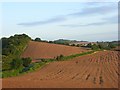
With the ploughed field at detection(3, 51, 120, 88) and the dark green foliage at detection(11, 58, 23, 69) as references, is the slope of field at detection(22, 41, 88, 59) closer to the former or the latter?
the dark green foliage at detection(11, 58, 23, 69)

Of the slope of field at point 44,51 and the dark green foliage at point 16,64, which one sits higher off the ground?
the slope of field at point 44,51

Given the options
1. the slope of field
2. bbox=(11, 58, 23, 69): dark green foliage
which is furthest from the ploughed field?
the slope of field

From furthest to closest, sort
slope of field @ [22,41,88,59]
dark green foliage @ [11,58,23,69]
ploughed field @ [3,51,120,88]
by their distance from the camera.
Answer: slope of field @ [22,41,88,59], dark green foliage @ [11,58,23,69], ploughed field @ [3,51,120,88]

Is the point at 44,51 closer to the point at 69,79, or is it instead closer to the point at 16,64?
the point at 16,64

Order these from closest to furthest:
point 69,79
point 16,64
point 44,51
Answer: point 69,79 → point 16,64 → point 44,51

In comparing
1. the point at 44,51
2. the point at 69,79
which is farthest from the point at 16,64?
the point at 44,51

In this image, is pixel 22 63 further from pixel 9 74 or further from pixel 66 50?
pixel 66 50

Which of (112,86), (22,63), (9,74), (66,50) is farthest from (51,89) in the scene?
(66,50)

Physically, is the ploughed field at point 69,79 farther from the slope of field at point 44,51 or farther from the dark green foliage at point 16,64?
the slope of field at point 44,51

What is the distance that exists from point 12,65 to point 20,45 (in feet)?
80.8

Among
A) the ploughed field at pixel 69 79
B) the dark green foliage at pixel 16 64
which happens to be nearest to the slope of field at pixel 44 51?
the dark green foliage at pixel 16 64

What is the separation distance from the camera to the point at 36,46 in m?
73.6

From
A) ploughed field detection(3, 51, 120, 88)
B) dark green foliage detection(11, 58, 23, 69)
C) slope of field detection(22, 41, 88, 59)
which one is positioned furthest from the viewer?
slope of field detection(22, 41, 88, 59)

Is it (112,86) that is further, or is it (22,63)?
(22,63)
